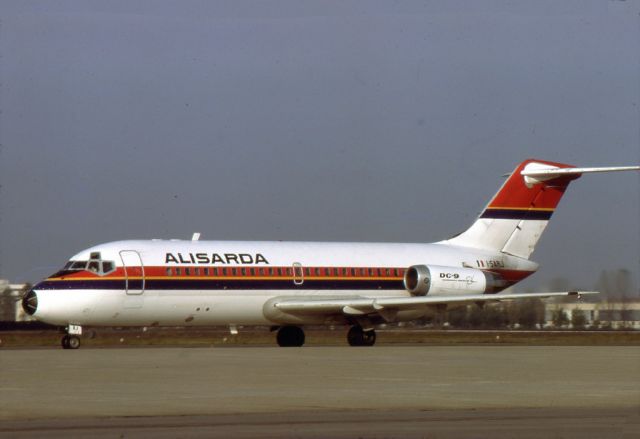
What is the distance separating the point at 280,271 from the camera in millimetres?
43312

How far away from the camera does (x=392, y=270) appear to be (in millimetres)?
46031

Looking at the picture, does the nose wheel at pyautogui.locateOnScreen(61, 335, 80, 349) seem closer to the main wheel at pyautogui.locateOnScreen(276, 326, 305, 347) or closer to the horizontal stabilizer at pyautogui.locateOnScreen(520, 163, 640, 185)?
the main wheel at pyautogui.locateOnScreen(276, 326, 305, 347)

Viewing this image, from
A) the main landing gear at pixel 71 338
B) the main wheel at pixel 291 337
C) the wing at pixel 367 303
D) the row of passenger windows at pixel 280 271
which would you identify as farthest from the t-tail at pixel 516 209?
the main landing gear at pixel 71 338

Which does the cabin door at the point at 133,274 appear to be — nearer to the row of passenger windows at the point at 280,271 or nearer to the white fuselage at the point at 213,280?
the white fuselage at the point at 213,280

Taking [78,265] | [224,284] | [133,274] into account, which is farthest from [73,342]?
[224,284]

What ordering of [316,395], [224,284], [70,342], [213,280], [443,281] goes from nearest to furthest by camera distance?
[316,395] < [70,342] < [213,280] < [224,284] < [443,281]

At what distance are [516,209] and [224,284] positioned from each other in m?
13.8

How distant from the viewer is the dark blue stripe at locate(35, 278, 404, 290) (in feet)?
130

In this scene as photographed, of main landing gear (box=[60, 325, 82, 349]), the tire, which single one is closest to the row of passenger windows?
main landing gear (box=[60, 325, 82, 349])

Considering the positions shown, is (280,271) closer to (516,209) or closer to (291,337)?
(291,337)

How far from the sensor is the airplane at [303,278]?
40062 mm

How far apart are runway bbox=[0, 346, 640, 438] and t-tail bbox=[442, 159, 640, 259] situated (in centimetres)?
1602

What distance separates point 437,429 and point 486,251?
3441 cm

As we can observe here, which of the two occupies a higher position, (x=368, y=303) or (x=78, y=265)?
(x=78, y=265)
